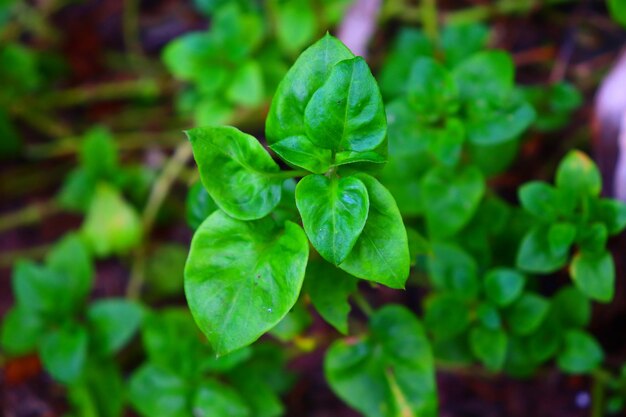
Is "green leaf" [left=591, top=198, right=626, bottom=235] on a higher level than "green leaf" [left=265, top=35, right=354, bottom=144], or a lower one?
lower

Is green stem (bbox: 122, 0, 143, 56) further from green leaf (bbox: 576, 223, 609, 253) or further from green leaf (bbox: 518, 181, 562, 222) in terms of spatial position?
green leaf (bbox: 576, 223, 609, 253)

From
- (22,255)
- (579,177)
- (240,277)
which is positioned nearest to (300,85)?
(240,277)

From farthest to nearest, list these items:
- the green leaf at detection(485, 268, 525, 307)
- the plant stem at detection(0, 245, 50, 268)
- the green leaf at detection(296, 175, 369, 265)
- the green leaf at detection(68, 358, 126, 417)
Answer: the plant stem at detection(0, 245, 50, 268), the green leaf at detection(68, 358, 126, 417), the green leaf at detection(485, 268, 525, 307), the green leaf at detection(296, 175, 369, 265)

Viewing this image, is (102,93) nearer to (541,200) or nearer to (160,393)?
(160,393)

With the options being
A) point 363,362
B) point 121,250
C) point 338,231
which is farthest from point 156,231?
point 338,231

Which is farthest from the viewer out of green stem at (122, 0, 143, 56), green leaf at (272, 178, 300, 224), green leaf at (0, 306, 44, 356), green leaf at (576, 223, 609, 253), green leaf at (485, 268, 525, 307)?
green stem at (122, 0, 143, 56)

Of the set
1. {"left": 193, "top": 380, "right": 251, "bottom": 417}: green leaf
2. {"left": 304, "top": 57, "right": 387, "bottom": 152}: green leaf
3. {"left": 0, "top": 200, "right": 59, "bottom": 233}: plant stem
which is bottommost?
{"left": 0, "top": 200, "right": 59, "bottom": 233}: plant stem

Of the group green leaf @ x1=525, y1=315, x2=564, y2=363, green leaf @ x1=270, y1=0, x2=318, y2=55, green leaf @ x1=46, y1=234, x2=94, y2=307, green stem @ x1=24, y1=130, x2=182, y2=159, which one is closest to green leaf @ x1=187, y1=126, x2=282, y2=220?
green leaf @ x1=525, y1=315, x2=564, y2=363
